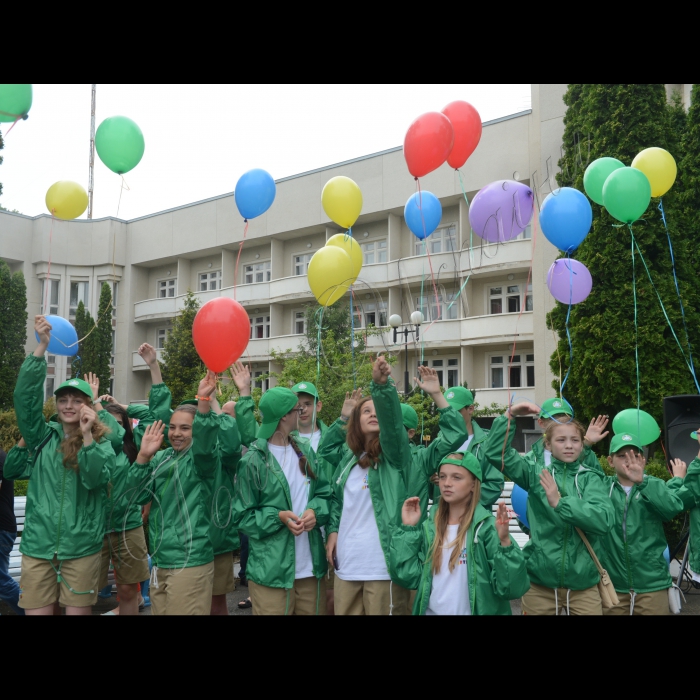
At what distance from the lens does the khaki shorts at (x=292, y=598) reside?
377 cm

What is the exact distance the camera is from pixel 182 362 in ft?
81.7

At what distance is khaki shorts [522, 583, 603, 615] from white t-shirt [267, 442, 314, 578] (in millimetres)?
1273

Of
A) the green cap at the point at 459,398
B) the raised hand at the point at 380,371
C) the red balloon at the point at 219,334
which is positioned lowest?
the green cap at the point at 459,398

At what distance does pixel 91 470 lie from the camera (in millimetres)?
3811

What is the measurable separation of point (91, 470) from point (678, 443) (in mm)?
5892

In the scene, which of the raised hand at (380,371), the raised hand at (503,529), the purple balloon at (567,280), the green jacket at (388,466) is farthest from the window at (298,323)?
the raised hand at (503,529)

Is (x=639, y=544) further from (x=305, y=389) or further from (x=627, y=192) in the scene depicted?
(x=627, y=192)

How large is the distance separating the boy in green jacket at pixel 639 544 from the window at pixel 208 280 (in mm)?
29773

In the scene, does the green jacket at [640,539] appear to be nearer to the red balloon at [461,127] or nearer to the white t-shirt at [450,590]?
the white t-shirt at [450,590]

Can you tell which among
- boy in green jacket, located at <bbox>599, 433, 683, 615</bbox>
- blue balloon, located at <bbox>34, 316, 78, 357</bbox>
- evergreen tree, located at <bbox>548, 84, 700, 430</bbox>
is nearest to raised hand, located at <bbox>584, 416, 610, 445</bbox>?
boy in green jacket, located at <bbox>599, 433, 683, 615</bbox>

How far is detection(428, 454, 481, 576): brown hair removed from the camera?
3133mm

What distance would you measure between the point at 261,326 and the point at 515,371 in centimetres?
1180
